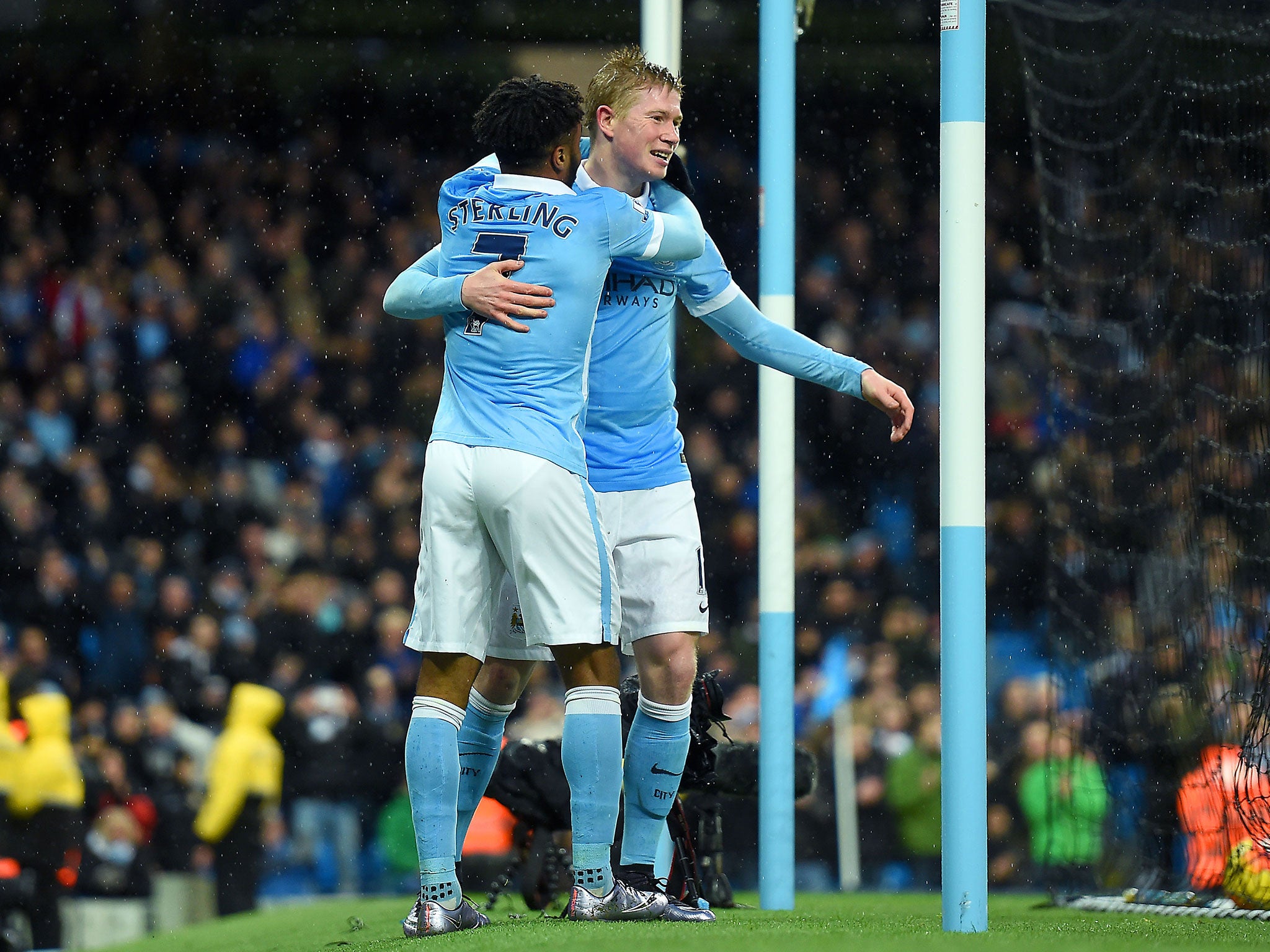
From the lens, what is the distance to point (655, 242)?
405cm

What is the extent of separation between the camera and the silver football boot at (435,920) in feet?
12.7

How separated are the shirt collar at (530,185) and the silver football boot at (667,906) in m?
1.66

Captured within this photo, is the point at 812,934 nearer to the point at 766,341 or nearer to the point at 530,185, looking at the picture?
the point at 766,341

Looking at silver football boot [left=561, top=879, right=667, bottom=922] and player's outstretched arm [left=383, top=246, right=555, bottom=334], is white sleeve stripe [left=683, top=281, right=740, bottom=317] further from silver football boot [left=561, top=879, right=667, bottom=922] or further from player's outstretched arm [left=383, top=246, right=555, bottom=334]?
silver football boot [left=561, top=879, right=667, bottom=922]

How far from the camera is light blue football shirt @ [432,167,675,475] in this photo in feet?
12.9

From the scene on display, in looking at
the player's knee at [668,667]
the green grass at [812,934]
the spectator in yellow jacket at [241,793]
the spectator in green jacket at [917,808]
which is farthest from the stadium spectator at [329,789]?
the player's knee at [668,667]

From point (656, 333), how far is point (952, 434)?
101 centimetres

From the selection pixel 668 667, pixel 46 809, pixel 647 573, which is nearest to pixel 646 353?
pixel 647 573

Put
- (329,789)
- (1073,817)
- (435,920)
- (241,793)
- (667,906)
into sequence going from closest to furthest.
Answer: (435,920), (667,906), (1073,817), (241,793), (329,789)

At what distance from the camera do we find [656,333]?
14.6 feet

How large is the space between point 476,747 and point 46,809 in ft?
17.6

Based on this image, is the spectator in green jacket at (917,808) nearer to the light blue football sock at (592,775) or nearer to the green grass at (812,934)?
the green grass at (812,934)

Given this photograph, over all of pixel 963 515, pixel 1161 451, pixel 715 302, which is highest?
pixel 715 302

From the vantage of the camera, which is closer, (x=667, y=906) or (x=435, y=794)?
(x=435, y=794)
